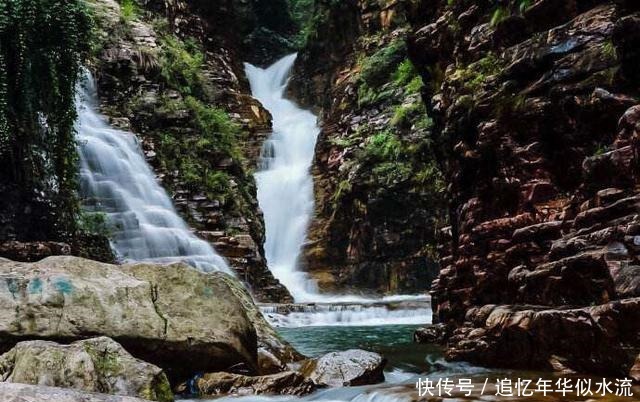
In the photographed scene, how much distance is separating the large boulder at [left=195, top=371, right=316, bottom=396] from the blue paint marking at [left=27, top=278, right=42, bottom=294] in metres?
2.04

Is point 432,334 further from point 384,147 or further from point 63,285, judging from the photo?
point 384,147

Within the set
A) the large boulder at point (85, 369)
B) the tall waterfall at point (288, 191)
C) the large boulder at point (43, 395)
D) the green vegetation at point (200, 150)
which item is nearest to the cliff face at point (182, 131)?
the green vegetation at point (200, 150)

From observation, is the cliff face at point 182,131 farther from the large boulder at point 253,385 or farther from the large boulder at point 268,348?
the large boulder at point 253,385

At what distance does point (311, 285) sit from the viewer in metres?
25.0

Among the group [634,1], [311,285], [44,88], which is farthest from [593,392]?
[311,285]

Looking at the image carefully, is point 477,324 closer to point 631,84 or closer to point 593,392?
point 593,392

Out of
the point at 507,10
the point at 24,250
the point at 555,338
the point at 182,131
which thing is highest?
the point at 182,131

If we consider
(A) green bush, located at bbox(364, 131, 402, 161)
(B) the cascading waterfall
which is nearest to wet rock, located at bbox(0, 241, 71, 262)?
(B) the cascading waterfall

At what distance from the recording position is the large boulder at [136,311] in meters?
6.30

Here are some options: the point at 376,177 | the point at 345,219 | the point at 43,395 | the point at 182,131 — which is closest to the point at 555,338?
the point at 43,395

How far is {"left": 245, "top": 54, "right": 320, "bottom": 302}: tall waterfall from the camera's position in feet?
85.7

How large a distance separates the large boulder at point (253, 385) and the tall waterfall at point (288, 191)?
1644 centimetres

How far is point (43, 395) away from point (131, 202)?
670 inches

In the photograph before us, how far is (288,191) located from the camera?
29344 mm
